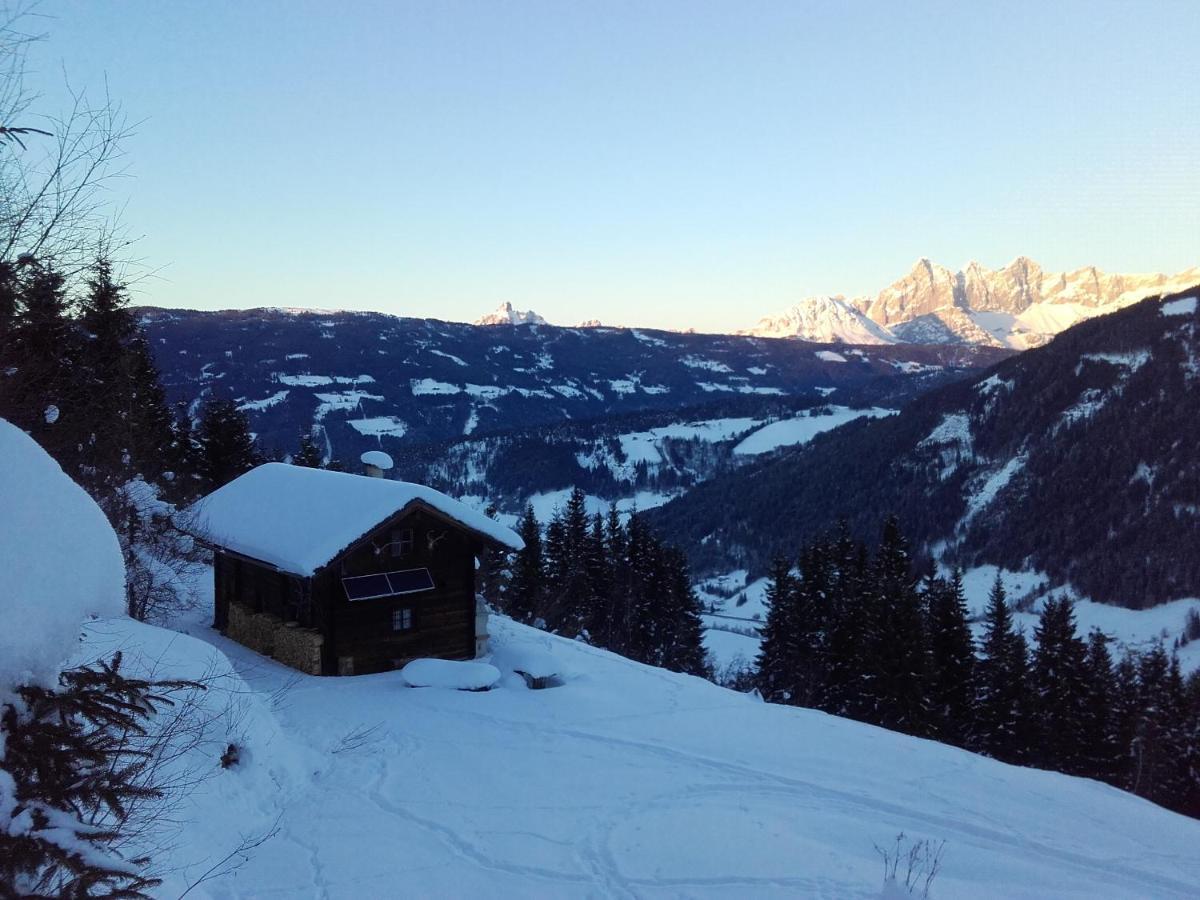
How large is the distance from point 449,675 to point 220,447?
26901mm

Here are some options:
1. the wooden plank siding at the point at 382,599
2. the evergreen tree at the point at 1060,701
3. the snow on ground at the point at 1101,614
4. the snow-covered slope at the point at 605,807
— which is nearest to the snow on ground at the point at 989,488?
the snow on ground at the point at 1101,614

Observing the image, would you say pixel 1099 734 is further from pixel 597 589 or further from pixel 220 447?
pixel 220 447

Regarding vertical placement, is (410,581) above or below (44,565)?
below

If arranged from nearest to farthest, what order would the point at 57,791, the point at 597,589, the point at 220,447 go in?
the point at 57,791 → the point at 220,447 → the point at 597,589

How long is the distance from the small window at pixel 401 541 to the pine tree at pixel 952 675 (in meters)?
24.9

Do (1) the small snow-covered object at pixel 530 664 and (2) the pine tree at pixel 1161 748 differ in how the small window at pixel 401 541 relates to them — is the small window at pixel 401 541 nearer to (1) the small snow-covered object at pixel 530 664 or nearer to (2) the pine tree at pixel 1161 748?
(1) the small snow-covered object at pixel 530 664

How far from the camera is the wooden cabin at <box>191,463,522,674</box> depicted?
1931cm

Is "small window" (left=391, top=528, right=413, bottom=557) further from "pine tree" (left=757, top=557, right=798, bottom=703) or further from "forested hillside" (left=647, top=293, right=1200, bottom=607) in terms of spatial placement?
"forested hillside" (left=647, top=293, right=1200, bottom=607)

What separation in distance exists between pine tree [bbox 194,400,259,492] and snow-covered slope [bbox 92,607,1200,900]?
78.8 ft

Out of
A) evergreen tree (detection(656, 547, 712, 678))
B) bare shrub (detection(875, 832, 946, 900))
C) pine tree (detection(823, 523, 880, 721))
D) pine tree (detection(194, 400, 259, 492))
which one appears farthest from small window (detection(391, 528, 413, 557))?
evergreen tree (detection(656, 547, 712, 678))

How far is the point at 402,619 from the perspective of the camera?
67.4 feet

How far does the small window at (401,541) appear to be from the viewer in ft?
67.1

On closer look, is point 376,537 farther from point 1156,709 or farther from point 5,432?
point 1156,709

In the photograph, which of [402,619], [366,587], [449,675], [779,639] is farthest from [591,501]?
[449,675]
